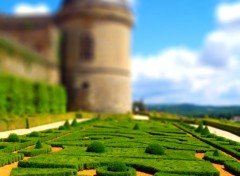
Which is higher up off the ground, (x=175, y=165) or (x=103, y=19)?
(x=103, y=19)

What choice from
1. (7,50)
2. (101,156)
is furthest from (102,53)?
(101,156)

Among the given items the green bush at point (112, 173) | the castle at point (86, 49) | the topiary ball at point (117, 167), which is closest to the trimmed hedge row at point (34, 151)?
the green bush at point (112, 173)

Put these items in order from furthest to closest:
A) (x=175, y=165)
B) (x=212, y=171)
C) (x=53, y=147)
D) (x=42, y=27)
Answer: (x=42, y=27) < (x=53, y=147) < (x=175, y=165) < (x=212, y=171)

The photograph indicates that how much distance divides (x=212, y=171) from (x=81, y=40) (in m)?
25.1

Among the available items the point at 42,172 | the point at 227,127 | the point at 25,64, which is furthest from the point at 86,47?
the point at 42,172

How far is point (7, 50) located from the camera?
24109mm

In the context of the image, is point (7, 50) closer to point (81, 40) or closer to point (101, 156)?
point (81, 40)

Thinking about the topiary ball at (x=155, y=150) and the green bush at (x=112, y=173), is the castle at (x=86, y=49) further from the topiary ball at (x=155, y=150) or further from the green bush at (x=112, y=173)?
the green bush at (x=112, y=173)

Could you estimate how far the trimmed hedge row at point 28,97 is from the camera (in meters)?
22.2

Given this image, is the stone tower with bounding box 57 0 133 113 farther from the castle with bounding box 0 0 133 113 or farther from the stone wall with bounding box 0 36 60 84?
the stone wall with bounding box 0 36 60 84

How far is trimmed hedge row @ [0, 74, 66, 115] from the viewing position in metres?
22.2

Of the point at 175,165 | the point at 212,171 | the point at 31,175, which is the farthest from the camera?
the point at 175,165

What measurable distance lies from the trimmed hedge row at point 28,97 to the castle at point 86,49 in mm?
1976

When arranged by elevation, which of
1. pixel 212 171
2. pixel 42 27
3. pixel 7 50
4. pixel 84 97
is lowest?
pixel 212 171
